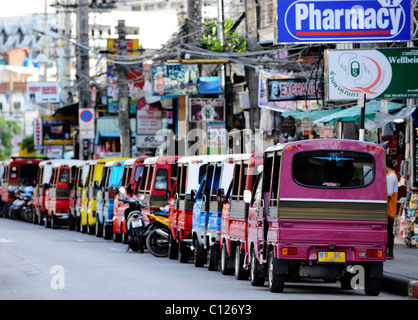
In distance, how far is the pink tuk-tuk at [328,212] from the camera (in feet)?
51.2

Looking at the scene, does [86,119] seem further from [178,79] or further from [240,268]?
[240,268]

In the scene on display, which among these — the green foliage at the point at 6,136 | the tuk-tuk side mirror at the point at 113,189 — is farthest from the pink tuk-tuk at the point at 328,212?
the green foliage at the point at 6,136

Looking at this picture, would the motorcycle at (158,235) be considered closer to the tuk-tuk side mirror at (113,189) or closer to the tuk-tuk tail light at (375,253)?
the tuk-tuk side mirror at (113,189)

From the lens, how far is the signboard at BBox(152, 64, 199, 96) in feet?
135

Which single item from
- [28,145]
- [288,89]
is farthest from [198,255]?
[28,145]

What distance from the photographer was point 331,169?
1591 cm

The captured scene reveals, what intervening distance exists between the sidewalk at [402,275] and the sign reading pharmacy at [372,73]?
3663 mm

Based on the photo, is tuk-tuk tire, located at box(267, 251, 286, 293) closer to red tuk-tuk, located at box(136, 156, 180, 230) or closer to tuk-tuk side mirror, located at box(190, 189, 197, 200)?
tuk-tuk side mirror, located at box(190, 189, 197, 200)

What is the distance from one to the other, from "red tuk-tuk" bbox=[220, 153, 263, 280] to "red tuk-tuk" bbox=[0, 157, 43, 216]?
29703 millimetres

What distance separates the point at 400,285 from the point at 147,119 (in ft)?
114

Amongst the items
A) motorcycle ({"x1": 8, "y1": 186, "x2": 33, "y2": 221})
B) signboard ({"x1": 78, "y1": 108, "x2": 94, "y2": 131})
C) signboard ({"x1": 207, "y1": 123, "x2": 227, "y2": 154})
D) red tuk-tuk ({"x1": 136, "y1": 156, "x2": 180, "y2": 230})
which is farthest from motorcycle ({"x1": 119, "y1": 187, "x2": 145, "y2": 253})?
signboard ({"x1": 78, "y1": 108, "x2": 94, "y2": 131})
